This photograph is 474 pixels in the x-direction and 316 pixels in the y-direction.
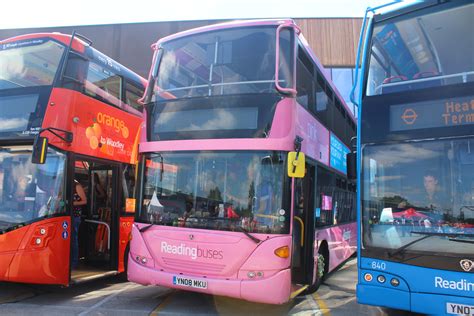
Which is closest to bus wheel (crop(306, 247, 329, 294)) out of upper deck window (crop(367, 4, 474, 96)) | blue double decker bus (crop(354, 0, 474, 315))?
blue double decker bus (crop(354, 0, 474, 315))

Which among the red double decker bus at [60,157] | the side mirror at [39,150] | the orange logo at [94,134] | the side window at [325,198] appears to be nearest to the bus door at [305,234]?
the side window at [325,198]

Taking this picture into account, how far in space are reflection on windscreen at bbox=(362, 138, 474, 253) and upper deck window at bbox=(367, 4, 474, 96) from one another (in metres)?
0.88

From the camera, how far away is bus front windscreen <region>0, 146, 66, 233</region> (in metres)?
6.06

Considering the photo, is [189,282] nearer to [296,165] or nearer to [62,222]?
[296,165]

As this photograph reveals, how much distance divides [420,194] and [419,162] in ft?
1.26

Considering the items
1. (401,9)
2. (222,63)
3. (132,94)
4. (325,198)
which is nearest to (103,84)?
(132,94)

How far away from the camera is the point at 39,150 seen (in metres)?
5.78

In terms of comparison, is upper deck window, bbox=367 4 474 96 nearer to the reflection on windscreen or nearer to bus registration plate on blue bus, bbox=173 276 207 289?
the reflection on windscreen

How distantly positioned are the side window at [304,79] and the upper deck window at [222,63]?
1.20 ft

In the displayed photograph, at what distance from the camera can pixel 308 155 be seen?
21.5ft

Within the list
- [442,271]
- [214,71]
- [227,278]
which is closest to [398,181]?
[442,271]

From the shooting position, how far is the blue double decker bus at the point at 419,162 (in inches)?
176

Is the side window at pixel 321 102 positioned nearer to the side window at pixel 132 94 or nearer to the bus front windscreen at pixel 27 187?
the side window at pixel 132 94

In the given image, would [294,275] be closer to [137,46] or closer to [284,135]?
[284,135]
